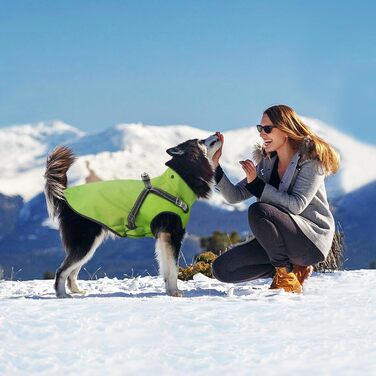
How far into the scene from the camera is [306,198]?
602cm

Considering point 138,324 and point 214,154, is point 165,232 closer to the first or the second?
point 214,154

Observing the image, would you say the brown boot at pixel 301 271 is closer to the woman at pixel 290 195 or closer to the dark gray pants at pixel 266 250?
the woman at pixel 290 195

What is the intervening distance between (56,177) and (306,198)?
2.07 m

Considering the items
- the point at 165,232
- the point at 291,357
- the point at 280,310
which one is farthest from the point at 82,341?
the point at 165,232

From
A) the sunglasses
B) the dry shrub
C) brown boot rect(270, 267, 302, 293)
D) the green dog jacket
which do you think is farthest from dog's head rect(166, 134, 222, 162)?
the dry shrub

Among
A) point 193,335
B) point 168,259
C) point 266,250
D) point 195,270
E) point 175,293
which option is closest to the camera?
point 193,335

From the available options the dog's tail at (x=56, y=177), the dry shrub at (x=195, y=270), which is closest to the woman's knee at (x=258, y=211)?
the dog's tail at (x=56, y=177)

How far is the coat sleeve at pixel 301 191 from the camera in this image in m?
6.01

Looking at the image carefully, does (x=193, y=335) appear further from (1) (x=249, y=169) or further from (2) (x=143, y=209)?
(2) (x=143, y=209)

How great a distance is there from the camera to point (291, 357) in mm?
4266

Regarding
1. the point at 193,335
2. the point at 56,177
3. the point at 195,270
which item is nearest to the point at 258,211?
the point at 193,335

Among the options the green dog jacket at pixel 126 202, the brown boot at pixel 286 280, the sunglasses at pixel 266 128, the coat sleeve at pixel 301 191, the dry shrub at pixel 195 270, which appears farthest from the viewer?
the dry shrub at pixel 195 270

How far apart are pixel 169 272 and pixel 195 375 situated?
2515 mm

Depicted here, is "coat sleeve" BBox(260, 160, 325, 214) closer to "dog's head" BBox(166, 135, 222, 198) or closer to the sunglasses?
the sunglasses
